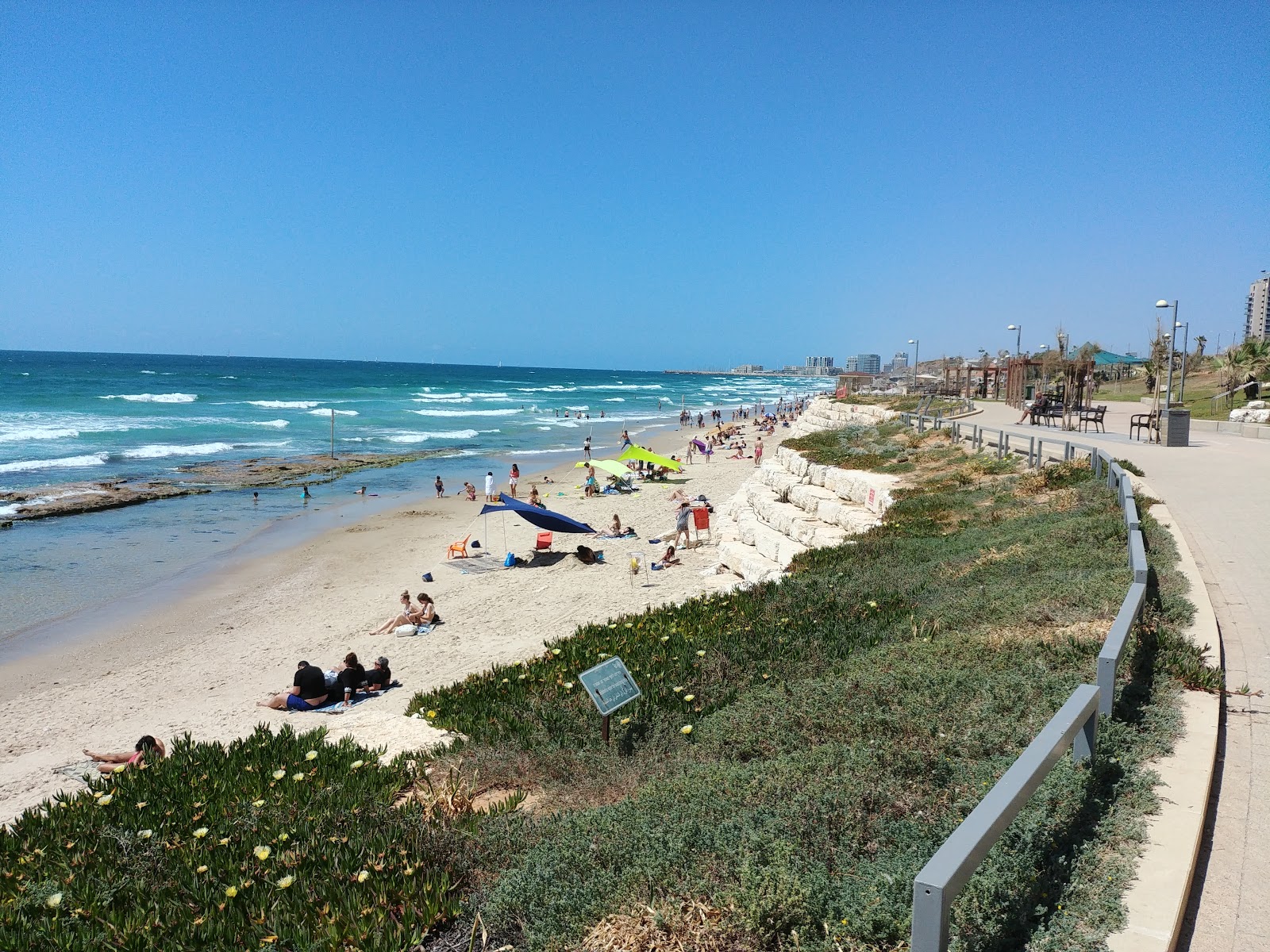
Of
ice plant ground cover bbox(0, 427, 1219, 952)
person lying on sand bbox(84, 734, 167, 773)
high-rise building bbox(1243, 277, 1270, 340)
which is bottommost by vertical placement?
person lying on sand bbox(84, 734, 167, 773)

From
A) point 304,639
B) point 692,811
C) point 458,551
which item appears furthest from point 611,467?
point 692,811

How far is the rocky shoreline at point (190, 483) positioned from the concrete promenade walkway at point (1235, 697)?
26.1m

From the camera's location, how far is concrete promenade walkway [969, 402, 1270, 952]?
9.59ft

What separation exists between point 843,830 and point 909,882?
500mm

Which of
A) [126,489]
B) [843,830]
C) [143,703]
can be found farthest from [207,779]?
[126,489]

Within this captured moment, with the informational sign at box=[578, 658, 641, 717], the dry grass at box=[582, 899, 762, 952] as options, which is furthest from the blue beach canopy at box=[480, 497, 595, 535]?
the dry grass at box=[582, 899, 762, 952]

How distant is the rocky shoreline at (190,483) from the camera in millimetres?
23547

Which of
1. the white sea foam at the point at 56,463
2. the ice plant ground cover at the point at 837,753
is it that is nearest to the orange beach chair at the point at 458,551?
the ice plant ground cover at the point at 837,753

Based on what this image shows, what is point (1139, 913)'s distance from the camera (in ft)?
9.09

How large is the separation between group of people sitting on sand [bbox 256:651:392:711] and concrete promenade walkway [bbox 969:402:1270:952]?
884 centimetres

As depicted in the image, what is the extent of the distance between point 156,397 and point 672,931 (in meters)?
77.6

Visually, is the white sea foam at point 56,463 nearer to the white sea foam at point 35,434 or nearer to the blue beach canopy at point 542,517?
the white sea foam at point 35,434

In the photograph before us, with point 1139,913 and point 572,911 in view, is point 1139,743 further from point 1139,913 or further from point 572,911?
point 572,911

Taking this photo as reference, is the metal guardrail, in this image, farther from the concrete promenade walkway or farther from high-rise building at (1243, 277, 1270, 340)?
high-rise building at (1243, 277, 1270, 340)
